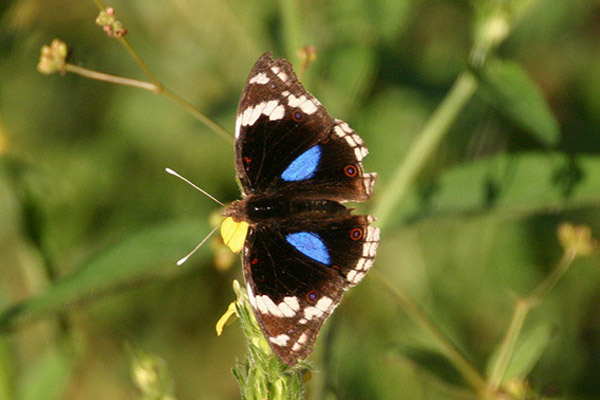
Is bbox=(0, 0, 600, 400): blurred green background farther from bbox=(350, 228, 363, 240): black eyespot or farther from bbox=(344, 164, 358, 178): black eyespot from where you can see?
bbox=(350, 228, 363, 240): black eyespot

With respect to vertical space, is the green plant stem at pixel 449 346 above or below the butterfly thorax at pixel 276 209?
below

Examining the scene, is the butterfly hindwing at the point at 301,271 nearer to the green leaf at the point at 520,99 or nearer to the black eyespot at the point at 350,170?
the black eyespot at the point at 350,170

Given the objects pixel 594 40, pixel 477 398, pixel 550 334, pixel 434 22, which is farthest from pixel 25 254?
pixel 594 40

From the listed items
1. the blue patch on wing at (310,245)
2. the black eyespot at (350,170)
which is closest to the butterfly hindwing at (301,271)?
the blue patch on wing at (310,245)

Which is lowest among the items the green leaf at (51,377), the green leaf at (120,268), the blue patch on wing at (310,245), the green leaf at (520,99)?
the green leaf at (51,377)

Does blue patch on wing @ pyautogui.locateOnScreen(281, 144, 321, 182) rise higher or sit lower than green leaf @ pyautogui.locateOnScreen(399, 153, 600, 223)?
higher

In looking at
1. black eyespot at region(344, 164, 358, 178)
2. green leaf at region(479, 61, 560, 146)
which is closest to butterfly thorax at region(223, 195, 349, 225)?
black eyespot at region(344, 164, 358, 178)

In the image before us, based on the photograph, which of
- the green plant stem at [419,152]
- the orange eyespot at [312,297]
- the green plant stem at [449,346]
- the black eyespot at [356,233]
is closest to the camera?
the orange eyespot at [312,297]

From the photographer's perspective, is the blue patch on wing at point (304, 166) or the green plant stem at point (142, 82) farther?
the blue patch on wing at point (304, 166)

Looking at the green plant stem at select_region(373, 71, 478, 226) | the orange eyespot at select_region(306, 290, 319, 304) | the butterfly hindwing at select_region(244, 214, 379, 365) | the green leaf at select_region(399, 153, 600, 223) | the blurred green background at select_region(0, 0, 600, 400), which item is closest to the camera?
the butterfly hindwing at select_region(244, 214, 379, 365)
